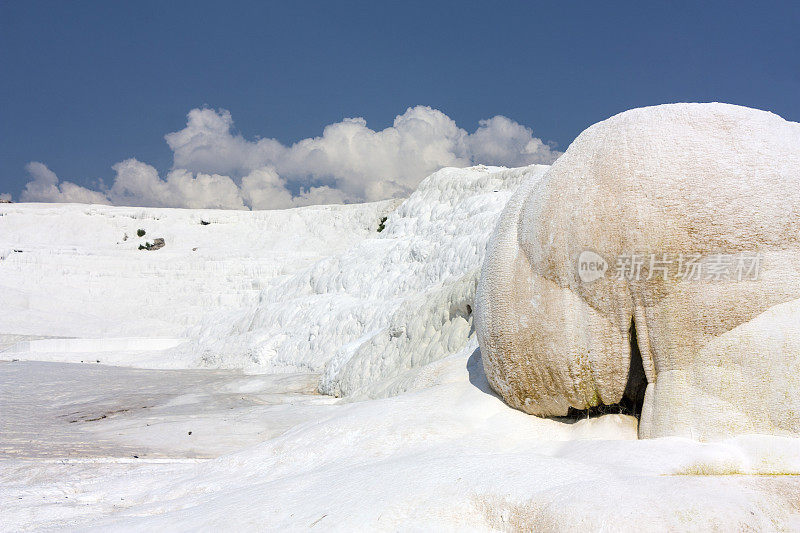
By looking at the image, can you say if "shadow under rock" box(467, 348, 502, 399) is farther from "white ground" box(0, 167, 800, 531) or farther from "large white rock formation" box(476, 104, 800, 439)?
"large white rock formation" box(476, 104, 800, 439)

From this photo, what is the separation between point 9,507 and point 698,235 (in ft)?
14.2

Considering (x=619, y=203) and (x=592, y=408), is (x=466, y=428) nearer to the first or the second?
(x=592, y=408)

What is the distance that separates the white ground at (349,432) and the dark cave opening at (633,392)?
0.35 feet

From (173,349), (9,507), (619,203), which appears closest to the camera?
(619,203)

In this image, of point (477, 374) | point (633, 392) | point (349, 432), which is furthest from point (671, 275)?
point (349, 432)

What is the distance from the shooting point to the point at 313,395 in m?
9.77

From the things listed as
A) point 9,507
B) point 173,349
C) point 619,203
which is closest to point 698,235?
point 619,203

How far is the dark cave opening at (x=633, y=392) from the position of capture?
3.03m

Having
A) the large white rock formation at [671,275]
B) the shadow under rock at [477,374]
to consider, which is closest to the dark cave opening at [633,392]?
the large white rock formation at [671,275]

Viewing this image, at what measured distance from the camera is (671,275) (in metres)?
2.76

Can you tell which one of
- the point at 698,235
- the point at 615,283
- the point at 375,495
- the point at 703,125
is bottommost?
the point at 375,495

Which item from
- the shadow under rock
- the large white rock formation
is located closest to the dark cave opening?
the large white rock formation

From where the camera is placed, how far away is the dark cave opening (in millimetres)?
3029

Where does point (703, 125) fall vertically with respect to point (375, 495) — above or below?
above
